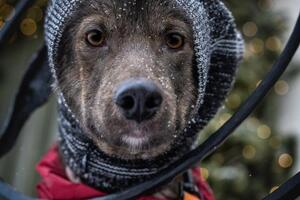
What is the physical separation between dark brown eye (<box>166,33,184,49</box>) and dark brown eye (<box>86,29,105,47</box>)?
0.17 meters

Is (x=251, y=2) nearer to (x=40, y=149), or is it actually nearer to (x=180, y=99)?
(x=40, y=149)

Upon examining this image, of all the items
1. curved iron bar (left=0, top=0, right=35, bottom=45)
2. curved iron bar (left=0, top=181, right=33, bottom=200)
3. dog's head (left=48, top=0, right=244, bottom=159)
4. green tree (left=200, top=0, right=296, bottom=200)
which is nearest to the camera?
curved iron bar (left=0, top=181, right=33, bottom=200)

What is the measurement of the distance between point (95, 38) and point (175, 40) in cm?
20

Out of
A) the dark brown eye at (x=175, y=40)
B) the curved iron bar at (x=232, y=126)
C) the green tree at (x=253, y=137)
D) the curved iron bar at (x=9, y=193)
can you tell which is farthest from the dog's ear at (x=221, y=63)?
the green tree at (x=253, y=137)

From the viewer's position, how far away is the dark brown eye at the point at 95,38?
6.22 ft

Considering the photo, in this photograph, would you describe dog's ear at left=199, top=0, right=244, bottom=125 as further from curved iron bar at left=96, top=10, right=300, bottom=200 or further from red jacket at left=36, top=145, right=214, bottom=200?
curved iron bar at left=96, top=10, right=300, bottom=200

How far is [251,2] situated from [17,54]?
1.33 meters

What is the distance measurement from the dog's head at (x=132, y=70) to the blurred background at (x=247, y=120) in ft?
4.61

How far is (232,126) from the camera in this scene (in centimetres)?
138

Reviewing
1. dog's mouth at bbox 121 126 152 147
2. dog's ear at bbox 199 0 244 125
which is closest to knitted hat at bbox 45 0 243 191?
dog's ear at bbox 199 0 244 125

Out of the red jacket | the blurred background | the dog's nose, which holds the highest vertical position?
the dog's nose

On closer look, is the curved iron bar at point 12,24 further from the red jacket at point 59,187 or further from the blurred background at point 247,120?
the blurred background at point 247,120

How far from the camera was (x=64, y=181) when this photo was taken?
6.52 ft

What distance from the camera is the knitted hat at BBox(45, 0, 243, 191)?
6.16ft
